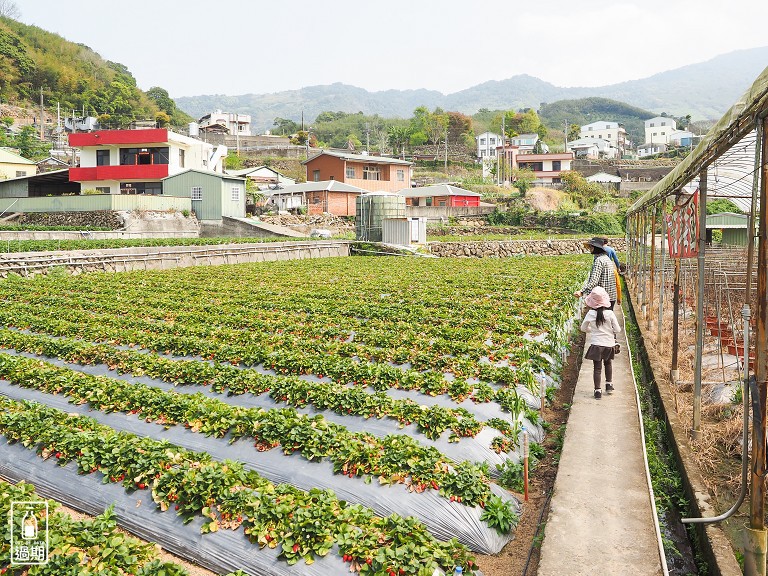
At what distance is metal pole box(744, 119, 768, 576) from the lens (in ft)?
14.0

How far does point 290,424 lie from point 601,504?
333 centimetres

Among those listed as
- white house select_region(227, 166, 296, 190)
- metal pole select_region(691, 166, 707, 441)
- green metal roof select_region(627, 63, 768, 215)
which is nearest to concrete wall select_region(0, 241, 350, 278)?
green metal roof select_region(627, 63, 768, 215)

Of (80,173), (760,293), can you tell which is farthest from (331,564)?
(80,173)

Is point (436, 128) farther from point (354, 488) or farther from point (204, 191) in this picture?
point (354, 488)

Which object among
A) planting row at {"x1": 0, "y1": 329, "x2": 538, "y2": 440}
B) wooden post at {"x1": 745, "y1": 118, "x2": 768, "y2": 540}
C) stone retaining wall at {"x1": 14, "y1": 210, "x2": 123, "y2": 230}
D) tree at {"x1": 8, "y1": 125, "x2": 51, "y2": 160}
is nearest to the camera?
wooden post at {"x1": 745, "y1": 118, "x2": 768, "y2": 540}

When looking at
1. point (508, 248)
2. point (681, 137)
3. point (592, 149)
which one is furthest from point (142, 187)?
point (681, 137)

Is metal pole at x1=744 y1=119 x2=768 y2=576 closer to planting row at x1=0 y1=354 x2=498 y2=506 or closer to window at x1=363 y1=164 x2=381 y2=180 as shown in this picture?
planting row at x1=0 y1=354 x2=498 y2=506

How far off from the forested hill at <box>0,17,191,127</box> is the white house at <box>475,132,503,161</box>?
49.9m

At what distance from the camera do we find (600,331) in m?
8.95

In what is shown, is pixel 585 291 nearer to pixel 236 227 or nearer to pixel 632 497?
pixel 632 497

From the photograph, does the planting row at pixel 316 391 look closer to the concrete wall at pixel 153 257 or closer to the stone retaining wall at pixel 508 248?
the concrete wall at pixel 153 257

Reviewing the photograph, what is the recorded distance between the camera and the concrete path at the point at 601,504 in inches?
188

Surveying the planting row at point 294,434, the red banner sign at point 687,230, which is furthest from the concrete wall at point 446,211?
the planting row at point 294,434

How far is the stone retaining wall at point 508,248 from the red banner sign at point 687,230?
28.5m
